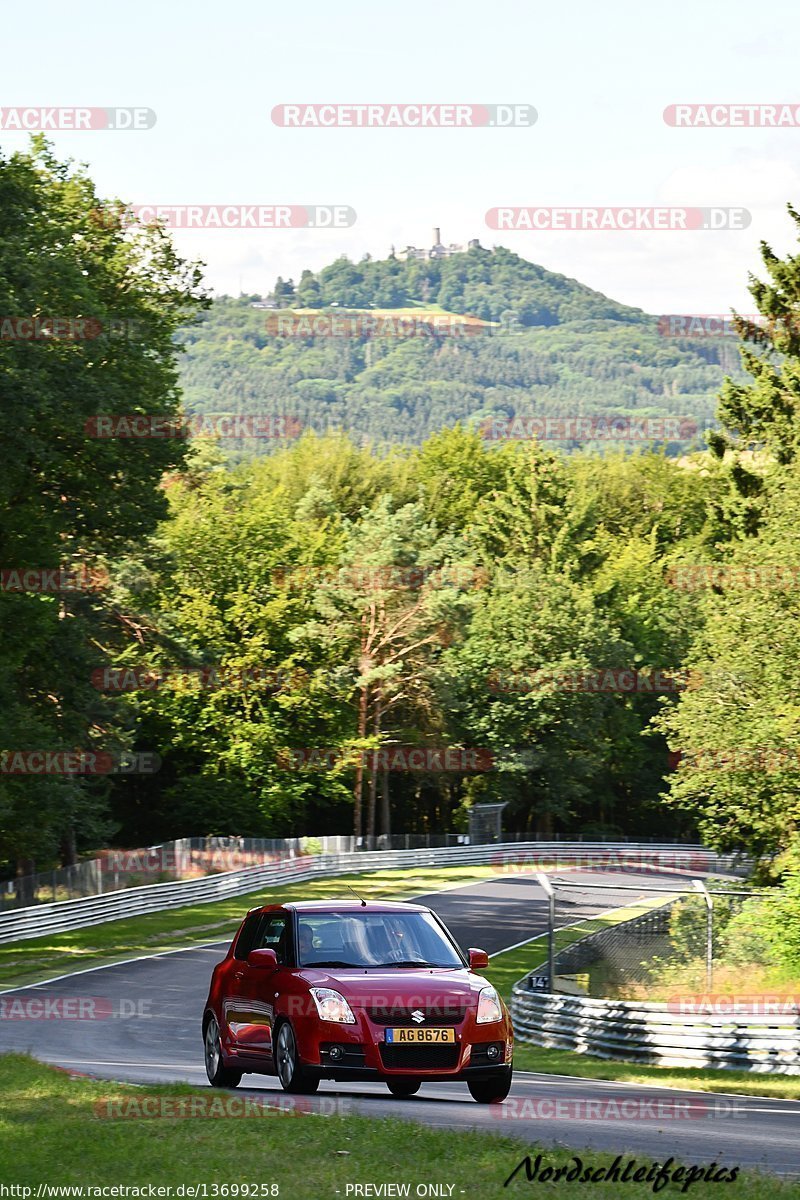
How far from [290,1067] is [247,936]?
1954 mm

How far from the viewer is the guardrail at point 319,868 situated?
1555 inches

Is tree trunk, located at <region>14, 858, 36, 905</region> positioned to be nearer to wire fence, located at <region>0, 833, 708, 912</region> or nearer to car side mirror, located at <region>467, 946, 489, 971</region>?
wire fence, located at <region>0, 833, 708, 912</region>

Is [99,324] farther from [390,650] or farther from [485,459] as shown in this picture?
[485,459]

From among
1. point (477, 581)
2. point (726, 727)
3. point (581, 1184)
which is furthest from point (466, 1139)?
point (477, 581)

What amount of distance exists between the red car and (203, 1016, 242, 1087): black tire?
0.01 m

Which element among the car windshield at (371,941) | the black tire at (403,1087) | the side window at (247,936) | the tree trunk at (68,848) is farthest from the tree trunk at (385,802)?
the car windshield at (371,941)

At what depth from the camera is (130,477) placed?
1490 inches

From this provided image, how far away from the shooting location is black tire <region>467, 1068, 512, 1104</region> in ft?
Result: 43.8

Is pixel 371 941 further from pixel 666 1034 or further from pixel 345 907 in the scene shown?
pixel 666 1034

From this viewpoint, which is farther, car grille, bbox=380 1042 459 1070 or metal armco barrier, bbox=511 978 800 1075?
metal armco barrier, bbox=511 978 800 1075

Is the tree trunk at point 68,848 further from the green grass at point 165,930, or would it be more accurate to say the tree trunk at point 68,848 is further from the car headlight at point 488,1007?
the car headlight at point 488,1007

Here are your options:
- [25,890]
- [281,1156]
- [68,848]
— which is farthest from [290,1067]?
[68,848]

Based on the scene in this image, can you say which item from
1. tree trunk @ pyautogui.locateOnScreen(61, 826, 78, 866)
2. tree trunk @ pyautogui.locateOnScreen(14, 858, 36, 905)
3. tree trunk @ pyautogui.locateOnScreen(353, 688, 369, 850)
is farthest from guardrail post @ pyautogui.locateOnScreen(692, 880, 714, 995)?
tree trunk @ pyautogui.locateOnScreen(353, 688, 369, 850)

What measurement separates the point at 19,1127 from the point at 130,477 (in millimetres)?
27413
